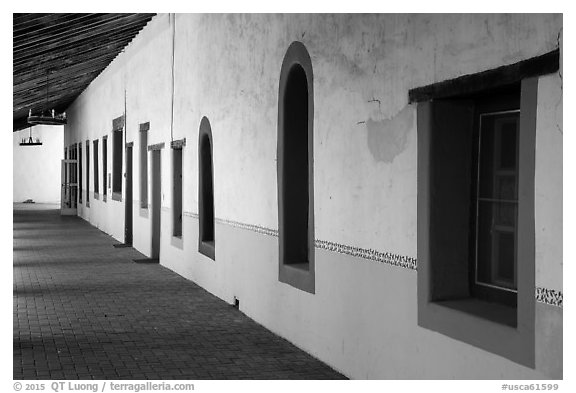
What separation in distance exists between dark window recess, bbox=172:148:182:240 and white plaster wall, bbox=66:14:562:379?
1440 mm

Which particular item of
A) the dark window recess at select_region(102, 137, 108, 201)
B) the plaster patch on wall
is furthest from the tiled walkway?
the dark window recess at select_region(102, 137, 108, 201)

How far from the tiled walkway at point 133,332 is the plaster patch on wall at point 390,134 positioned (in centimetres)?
182

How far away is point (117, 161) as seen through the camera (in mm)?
21328

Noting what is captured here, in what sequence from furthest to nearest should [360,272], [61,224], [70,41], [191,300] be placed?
1. [61,224]
2. [70,41]
3. [191,300]
4. [360,272]

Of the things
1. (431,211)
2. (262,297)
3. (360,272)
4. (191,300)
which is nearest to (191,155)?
(191,300)

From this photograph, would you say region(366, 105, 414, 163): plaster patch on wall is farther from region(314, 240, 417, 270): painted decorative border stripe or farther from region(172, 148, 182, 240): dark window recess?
region(172, 148, 182, 240): dark window recess

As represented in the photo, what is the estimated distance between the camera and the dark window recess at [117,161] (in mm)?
21031

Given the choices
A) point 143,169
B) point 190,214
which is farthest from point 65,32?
point 190,214

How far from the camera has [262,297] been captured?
8.96 m

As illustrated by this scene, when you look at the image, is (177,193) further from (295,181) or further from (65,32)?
(295,181)

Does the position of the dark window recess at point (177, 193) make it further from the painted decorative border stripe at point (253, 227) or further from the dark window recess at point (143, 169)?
the painted decorative border stripe at point (253, 227)

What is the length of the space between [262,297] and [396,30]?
390 centimetres
